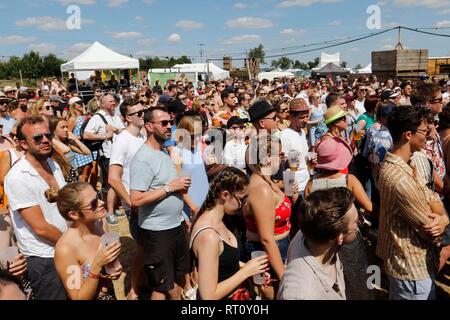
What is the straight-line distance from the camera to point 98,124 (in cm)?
586

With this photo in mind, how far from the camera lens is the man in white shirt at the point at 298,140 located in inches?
159

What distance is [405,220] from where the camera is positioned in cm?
244

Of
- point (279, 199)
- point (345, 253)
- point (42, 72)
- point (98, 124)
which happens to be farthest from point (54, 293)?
point (42, 72)

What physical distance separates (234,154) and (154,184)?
177cm

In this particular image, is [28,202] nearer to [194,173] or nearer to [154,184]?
[154,184]

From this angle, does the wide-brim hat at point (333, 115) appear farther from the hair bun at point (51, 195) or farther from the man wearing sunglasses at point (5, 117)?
the man wearing sunglasses at point (5, 117)

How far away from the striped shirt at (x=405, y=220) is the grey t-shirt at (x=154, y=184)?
5.41ft

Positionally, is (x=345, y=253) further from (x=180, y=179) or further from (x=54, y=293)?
(x=54, y=293)

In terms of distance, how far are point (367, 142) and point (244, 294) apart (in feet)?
10.2

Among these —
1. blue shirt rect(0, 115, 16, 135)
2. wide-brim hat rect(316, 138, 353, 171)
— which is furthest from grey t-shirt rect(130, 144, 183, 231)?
blue shirt rect(0, 115, 16, 135)

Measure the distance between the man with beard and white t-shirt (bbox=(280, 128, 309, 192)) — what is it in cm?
149

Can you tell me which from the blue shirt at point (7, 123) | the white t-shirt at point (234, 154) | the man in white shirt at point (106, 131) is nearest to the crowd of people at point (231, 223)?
the white t-shirt at point (234, 154)
